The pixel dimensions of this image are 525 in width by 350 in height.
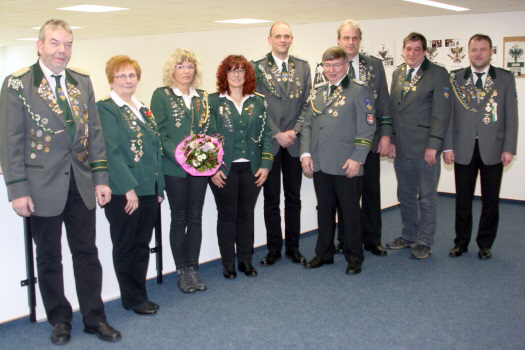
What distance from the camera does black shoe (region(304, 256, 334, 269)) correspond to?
445 centimetres

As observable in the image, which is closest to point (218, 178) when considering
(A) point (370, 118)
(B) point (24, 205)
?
(A) point (370, 118)

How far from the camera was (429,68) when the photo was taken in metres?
4.60

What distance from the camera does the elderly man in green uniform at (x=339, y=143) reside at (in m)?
4.12

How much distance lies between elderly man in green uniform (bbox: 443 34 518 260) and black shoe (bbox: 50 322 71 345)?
305 centimetres

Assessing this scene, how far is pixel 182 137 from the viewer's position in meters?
3.77

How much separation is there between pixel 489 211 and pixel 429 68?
1223mm

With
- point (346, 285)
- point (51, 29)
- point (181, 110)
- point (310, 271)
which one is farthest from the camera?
point (310, 271)

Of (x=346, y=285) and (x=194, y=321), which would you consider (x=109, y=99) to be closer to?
(x=194, y=321)

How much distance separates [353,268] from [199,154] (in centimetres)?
150

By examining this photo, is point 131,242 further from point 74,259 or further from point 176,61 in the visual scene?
point 176,61

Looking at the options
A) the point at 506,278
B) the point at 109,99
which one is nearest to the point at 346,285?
the point at 506,278

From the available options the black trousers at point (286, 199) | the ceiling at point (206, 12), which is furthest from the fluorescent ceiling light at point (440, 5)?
the black trousers at point (286, 199)

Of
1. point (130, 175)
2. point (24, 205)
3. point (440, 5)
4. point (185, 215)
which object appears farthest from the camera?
point (440, 5)

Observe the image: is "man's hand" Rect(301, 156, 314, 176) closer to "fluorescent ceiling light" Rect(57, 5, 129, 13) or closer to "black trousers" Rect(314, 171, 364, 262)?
"black trousers" Rect(314, 171, 364, 262)
